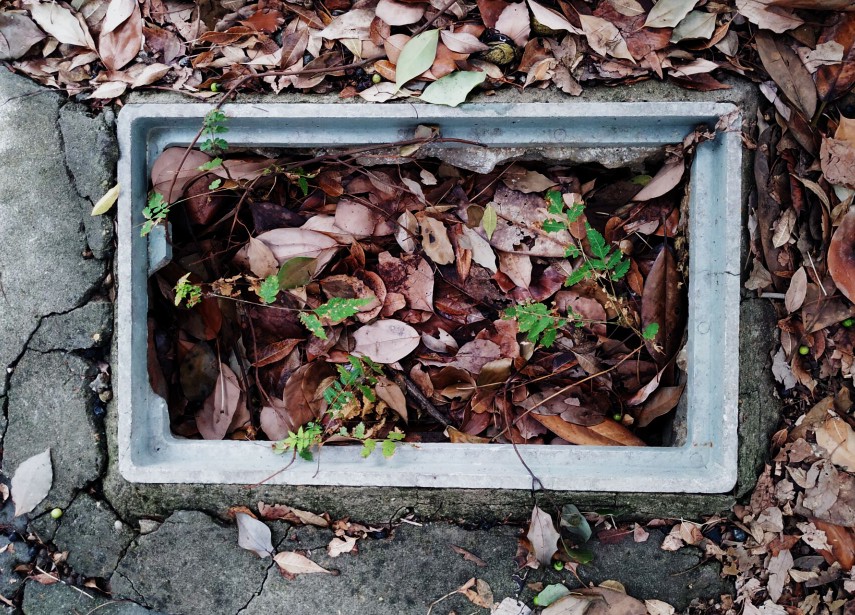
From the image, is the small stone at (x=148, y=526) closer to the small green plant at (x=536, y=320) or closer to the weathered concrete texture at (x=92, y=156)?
the weathered concrete texture at (x=92, y=156)

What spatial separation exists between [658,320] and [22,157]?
188 cm

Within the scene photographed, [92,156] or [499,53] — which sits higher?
[499,53]

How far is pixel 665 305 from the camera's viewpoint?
5.72ft

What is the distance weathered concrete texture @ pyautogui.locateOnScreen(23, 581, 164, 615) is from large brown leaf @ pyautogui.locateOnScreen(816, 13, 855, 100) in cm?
235

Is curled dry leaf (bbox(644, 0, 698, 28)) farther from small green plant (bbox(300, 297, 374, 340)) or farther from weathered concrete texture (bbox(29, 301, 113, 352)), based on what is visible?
weathered concrete texture (bbox(29, 301, 113, 352))

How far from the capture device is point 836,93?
161cm

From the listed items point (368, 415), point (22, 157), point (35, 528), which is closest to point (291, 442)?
point (368, 415)

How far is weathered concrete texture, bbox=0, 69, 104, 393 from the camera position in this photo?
5.80ft

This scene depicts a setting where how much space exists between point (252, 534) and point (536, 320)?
3.31 ft

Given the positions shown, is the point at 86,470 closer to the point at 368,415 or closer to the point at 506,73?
the point at 368,415

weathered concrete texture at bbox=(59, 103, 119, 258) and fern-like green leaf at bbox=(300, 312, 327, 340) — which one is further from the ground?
weathered concrete texture at bbox=(59, 103, 119, 258)

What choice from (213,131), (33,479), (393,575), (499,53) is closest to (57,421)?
(33,479)

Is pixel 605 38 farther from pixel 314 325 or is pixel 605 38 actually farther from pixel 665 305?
pixel 314 325

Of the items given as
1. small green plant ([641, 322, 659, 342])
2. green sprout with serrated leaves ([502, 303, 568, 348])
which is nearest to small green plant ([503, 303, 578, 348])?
green sprout with serrated leaves ([502, 303, 568, 348])
